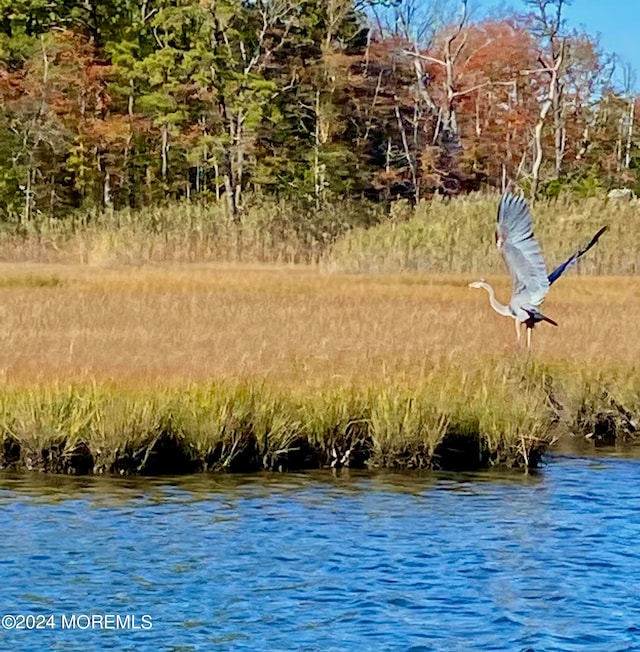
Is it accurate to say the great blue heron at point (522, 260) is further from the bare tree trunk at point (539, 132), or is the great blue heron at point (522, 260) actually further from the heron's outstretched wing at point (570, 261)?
the bare tree trunk at point (539, 132)

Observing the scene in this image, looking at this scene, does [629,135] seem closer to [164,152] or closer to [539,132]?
[539,132]

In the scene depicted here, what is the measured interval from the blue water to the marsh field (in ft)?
1.10

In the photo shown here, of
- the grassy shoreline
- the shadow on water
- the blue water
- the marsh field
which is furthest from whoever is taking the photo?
the marsh field

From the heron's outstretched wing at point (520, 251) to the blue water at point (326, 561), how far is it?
121 inches

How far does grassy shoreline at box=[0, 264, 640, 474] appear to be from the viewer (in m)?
9.73

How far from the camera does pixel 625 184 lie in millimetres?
40938

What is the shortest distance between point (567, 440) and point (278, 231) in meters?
17.7

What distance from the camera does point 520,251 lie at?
12.7 meters

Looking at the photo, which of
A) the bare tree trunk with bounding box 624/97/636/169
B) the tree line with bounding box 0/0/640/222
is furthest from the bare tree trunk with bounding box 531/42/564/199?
the bare tree trunk with bounding box 624/97/636/169

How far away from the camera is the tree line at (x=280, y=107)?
33.8m

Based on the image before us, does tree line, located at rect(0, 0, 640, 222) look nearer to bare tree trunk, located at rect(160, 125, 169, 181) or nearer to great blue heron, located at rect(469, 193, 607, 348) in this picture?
bare tree trunk, located at rect(160, 125, 169, 181)

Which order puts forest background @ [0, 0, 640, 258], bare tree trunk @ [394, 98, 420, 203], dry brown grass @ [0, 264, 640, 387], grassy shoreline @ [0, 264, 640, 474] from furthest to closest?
bare tree trunk @ [394, 98, 420, 203], forest background @ [0, 0, 640, 258], dry brown grass @ [0, 264, 640, 387], grassy shoreline @ [0, 264, 640, 474]

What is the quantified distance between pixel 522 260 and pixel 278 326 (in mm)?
3791

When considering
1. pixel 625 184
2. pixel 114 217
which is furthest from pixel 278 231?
pixel 625 184
